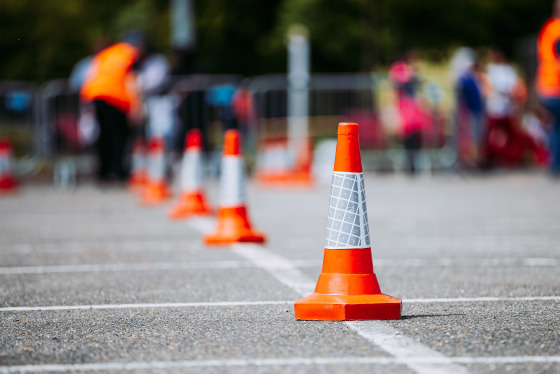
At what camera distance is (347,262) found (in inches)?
211

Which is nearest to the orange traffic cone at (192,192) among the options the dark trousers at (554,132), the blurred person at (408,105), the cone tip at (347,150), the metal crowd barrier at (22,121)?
the cone tip at (347,150)

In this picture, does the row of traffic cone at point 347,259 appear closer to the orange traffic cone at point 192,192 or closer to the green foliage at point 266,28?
the orange traffic cone at point 192,192

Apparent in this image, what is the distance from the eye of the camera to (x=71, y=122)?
21.4m

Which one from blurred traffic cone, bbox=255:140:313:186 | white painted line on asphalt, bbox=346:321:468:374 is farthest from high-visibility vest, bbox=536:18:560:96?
white painted line on asphalt, bbox=346:321:468:374

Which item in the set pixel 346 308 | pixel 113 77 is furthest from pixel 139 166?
pixel 346 308

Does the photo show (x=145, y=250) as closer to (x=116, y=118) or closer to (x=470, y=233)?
(x=470, y=233)

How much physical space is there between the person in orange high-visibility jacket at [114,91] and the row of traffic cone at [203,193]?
0.73 meters

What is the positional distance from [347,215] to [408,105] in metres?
14.9

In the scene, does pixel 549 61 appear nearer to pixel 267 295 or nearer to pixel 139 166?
pixel 139 166

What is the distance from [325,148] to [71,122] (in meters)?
4.72

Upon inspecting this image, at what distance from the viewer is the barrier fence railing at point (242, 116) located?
20703mm

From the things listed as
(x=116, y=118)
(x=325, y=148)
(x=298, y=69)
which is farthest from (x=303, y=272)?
(x=298, y=69)

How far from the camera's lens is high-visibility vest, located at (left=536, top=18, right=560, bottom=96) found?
16125 millimetres

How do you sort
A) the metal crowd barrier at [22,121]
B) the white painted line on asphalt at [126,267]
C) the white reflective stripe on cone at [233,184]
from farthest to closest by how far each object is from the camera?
1. the metal crowd barrier at [22,121]
2. the white reflective stripe on cone at [233,184]
3. the white painted line on asphalt at [126,267]
